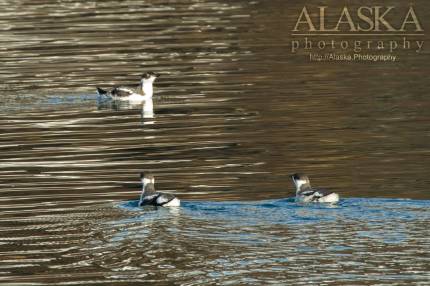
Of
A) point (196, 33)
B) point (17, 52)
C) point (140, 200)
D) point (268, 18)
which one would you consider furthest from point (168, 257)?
point (268, 18)

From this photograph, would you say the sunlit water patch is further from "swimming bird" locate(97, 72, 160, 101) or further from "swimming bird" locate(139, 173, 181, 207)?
"swimming bird" locate(97, 72, 160, 101)

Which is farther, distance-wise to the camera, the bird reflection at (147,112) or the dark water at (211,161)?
the bird reflection at (147,112)

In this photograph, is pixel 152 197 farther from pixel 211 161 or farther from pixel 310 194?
pixel 211 161

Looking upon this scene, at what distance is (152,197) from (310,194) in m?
2.20

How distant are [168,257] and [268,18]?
1320 inches

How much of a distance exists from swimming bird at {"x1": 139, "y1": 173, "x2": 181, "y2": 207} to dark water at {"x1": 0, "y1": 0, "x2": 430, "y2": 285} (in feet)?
0.64

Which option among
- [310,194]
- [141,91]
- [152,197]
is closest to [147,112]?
[141,91]

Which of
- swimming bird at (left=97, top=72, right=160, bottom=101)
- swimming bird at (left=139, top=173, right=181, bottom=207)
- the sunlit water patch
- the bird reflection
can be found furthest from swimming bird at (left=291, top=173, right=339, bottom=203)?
swimming bird at (left=97, top=72, right=160, bottom=101)

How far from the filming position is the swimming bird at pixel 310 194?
18.3 metres

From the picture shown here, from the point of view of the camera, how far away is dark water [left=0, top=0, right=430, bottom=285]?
15633mm

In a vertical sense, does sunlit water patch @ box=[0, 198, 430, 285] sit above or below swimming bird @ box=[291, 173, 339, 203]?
below

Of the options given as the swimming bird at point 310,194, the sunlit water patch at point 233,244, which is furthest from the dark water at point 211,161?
the swimming bird at point 310,194

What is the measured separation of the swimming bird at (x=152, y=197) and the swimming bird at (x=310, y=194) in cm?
173

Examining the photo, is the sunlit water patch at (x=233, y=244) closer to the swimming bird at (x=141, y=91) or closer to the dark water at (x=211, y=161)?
the dark water at (x=211, y=161)
